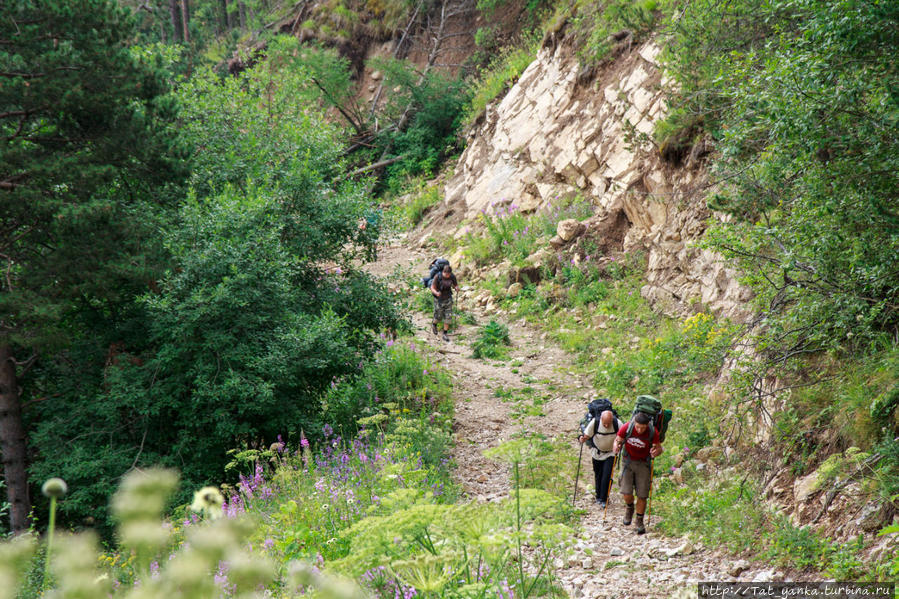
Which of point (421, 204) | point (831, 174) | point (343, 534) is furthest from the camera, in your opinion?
point (421, 204)

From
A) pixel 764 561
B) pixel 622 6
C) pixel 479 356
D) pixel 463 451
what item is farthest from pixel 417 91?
pixel 764 561

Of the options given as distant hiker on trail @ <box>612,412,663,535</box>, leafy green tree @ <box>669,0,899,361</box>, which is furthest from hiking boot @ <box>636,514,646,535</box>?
leafy green tree @ <box>669,0,899,361</box>

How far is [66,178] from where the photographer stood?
902 cm

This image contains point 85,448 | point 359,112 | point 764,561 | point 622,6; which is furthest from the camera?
point 359,112

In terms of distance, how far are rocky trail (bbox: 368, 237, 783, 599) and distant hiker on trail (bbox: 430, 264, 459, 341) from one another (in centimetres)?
37

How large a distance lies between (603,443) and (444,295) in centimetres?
701

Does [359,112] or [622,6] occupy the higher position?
[359,112]

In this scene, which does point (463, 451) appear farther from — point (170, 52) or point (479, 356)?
point (170, 52)

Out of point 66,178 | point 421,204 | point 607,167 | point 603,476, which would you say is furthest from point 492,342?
point 421,204

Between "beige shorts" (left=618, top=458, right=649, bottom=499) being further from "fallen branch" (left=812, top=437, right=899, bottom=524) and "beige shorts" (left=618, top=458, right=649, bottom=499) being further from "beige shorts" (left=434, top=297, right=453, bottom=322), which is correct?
"beige shorts" (left=434, top=297, right=453, bottom=322)

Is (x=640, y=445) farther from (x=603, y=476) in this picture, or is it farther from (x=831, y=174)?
(x=831, y=174)

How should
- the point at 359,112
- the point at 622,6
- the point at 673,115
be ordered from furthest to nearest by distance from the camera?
the point at 359,112 < the point at 622,6 < the point at 673,115

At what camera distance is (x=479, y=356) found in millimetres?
12953

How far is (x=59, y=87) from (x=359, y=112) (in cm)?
1921
